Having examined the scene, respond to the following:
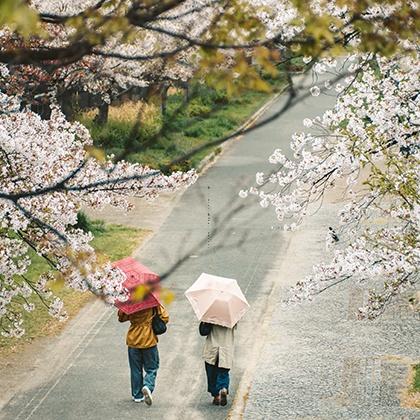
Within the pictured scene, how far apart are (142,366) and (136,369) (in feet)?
0.40

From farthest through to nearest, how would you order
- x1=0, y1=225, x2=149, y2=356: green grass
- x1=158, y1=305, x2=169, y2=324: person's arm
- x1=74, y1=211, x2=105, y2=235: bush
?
x1=74, y1=211, x2=105, y2=235: bush → x1=0, y1=225, x2=149, y2=356: green grass → x1=158, y1=305, x2=169, y2=324: person's arm

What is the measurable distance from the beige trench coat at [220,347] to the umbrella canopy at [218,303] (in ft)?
0.51

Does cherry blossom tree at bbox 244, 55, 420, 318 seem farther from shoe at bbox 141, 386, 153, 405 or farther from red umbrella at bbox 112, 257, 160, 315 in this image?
shoe at bbox 141, 386, 153, 405

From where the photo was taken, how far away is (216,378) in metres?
11.3

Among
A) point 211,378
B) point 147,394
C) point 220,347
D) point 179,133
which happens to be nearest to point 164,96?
point 220,347

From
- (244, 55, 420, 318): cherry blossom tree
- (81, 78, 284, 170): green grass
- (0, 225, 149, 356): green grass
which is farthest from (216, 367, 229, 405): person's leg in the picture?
(81, 78, 284, 170): green grass

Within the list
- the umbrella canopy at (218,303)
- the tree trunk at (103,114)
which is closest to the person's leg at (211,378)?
the umbrella canopy at (218,303)

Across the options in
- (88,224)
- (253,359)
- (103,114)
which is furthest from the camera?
(103,114)

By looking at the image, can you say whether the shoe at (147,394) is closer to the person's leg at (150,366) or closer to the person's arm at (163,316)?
the person's leg at (150,366)

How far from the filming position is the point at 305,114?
35469 mm

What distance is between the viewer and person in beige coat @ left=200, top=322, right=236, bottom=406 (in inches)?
436

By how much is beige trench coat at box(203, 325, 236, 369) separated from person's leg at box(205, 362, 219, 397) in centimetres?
15

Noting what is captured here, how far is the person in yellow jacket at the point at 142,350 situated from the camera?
11.0 metres

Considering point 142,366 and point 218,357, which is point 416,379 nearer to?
point 218,357
